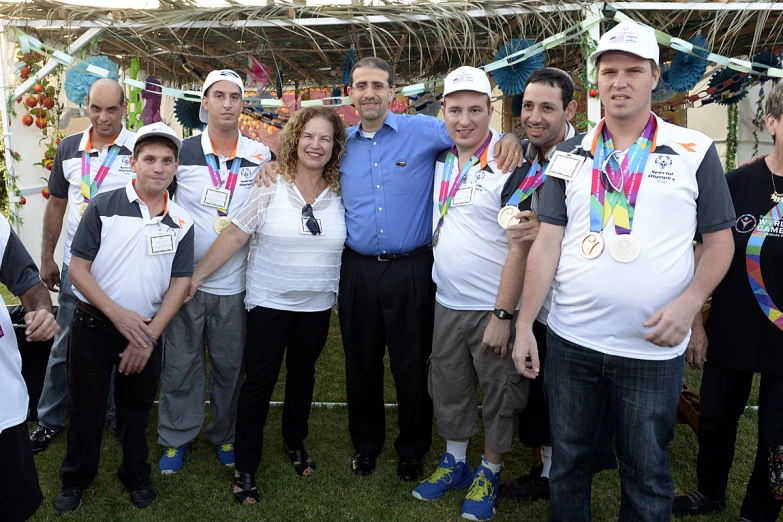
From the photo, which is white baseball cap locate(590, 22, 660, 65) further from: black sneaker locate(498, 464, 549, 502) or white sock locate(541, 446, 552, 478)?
black sneaker locate(498, 464, 549, 502)

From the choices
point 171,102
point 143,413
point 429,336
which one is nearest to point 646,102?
point 429,336

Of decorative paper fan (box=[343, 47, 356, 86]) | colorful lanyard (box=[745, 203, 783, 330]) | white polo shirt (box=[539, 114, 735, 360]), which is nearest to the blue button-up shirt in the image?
white polo shirt (box=[539, 114, 735, 360])

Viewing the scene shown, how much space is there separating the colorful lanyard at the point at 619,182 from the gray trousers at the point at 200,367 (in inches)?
79.2

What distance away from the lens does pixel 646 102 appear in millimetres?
2156

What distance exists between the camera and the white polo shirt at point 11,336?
6.07 feet

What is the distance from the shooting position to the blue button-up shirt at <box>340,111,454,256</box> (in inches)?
125

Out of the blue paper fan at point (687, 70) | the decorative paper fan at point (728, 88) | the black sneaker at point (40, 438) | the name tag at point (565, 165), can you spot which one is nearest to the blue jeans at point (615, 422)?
the name tag at point (565, 165)

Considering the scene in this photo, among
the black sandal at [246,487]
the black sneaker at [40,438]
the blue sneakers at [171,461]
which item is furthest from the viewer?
the black sneaker at [40,438]

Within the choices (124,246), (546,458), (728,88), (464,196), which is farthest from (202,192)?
(728,88)

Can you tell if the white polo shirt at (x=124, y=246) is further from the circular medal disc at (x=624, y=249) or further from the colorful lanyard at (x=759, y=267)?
the colorful lanyard at (x=759, y=267)

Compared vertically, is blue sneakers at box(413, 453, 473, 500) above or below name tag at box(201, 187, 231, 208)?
below

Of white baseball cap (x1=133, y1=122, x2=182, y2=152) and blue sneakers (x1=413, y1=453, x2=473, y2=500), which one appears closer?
white baseball cap (x1=133, y1=122, x2=182, y2=152)

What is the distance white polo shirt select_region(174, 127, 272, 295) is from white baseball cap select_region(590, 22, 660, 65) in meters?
1.94

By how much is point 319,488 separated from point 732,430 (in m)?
2.08
